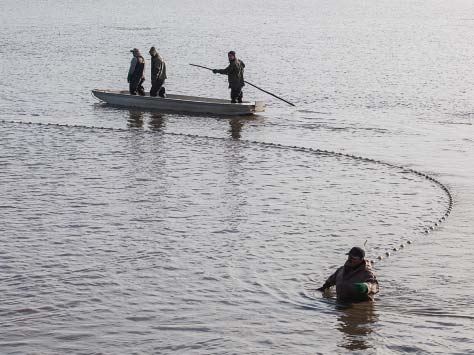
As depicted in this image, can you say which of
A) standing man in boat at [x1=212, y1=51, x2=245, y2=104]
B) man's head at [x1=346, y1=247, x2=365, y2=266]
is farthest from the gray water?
standing man in boat at [x1=212, y1=51, x2=245, y2=104]

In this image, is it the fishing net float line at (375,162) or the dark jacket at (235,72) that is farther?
the dark jacket at (235,72)

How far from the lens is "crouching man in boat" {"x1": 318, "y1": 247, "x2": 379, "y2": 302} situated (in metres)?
12.6

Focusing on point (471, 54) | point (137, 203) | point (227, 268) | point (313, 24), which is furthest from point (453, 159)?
point (313, 24)

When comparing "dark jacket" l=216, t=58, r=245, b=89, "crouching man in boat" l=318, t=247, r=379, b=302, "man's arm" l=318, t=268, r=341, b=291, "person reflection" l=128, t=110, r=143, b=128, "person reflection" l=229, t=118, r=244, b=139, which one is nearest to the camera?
"crouching man in boat" l=318, t=247, r=379, b=302

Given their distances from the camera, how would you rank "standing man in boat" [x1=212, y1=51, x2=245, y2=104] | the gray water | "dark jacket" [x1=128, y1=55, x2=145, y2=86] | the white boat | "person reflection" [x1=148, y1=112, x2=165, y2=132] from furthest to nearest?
"dark jacket" [x1=128, y1=55, x2=145, y2=86] < the white boat < "standing man in boat" [x1=212, y1=51, x2=245, y2=104] < "person reflection" [x1=148, y1=112, x2=165, y2=132] < the gray water

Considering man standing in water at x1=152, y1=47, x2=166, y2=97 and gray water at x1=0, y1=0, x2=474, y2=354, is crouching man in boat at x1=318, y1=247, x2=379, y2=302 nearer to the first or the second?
gray water at x1=0, y1=0, x2=474, y2=354

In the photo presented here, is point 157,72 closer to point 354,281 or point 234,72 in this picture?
point 234,72

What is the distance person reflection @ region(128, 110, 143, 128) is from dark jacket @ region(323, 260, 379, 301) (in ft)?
51.2

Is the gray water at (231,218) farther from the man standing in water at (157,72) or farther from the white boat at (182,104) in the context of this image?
the man standing in water at (157,72)

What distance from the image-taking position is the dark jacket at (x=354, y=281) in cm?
1270

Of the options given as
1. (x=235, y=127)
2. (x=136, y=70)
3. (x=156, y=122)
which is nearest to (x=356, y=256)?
(x=235, y=127)

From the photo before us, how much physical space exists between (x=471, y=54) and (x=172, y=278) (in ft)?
155

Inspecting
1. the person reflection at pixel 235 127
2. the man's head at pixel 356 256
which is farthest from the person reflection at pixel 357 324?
the person reflection at pixel 235 127

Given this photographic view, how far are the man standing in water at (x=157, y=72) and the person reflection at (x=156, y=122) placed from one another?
3.01ft
